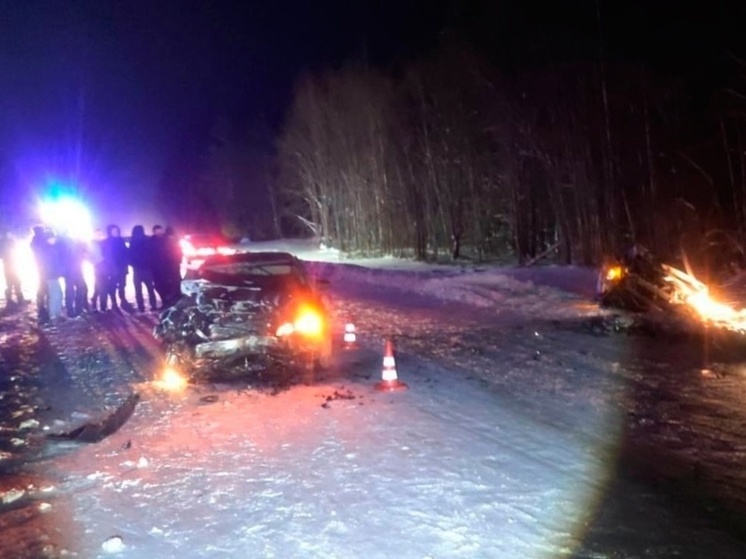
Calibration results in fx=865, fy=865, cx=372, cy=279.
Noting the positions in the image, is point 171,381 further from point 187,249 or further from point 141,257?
point 187,249

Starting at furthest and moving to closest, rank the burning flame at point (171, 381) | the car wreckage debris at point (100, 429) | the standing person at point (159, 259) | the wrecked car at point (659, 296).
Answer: the standing person at point (159, 259)
the wrecked car at point (659, 296)
the burning flame at point (171, 381)
the car wreckage debris at point (100, 429)

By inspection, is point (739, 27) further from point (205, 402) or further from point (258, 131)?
point (258, 131)

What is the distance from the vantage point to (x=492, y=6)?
33469mm

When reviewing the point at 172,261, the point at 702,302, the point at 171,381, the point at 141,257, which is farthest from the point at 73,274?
the point at 702,302

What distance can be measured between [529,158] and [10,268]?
1971cm

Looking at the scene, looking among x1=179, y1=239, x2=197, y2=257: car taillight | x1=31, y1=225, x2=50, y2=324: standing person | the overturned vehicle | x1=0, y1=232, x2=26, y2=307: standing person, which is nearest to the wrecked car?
the overturned vehicle

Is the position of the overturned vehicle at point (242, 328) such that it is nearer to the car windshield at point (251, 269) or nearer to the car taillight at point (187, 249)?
the car windshield at point (251, 269)

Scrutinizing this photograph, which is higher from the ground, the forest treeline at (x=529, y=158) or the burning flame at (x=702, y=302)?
the forest treeline at (x=529, y=158)

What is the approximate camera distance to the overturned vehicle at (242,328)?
413 inches

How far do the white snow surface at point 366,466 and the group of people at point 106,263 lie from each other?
7488 millimetres

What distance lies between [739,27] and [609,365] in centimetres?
2047

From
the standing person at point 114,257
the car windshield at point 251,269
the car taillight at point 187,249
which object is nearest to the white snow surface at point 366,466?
the car windshield at point 251,269

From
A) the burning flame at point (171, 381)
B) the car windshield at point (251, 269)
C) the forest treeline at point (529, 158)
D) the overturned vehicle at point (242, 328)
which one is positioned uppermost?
the forest treeline at point (529, 158)

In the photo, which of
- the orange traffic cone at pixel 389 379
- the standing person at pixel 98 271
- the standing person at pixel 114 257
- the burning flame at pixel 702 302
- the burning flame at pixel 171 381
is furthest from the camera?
the standing person at pixel 98 271
